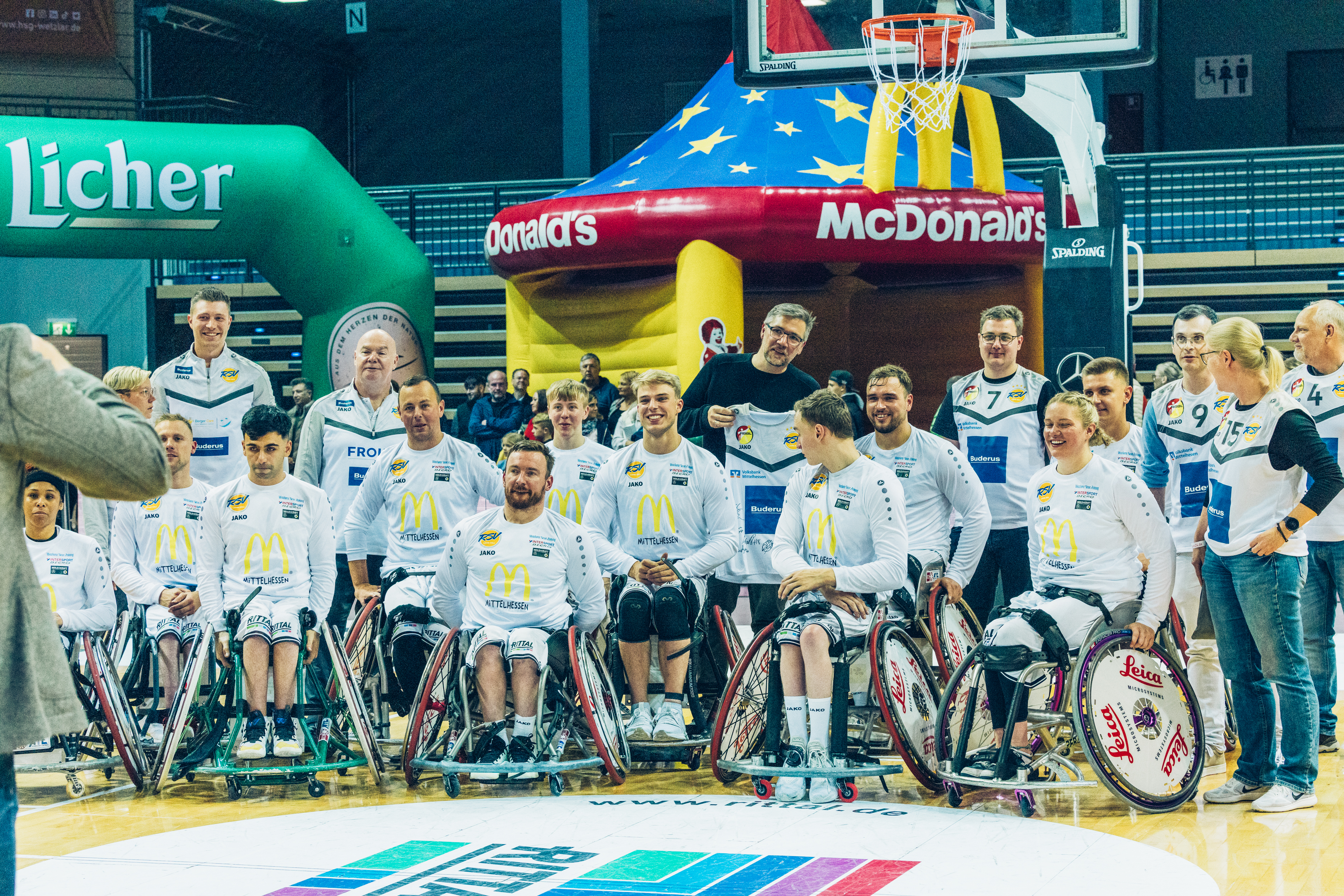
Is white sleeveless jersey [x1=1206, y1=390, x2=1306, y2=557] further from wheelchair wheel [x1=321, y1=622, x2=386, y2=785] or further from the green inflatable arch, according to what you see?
the green inflatable arch

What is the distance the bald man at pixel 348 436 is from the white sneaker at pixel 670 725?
171 centimetres

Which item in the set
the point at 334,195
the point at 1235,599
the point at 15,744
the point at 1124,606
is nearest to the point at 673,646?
the point at 1124,606

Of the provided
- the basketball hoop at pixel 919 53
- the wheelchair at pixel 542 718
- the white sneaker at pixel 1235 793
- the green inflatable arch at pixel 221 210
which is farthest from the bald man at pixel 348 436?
the green inflatable arch at pixel 221 210

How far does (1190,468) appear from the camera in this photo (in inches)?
239

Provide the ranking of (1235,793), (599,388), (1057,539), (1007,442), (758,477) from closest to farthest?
(1235,793)
(1057,539)
(1007,442)
(758,477)
(599,388)

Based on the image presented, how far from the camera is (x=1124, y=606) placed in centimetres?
516

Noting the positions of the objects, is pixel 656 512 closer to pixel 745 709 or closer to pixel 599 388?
pixel 745 709

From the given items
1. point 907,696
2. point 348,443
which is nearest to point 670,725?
point 907,696

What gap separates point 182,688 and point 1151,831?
3507 mm

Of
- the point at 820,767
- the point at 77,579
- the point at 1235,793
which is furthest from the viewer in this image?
the point at 77,579

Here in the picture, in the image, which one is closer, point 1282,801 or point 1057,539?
point 1282,801

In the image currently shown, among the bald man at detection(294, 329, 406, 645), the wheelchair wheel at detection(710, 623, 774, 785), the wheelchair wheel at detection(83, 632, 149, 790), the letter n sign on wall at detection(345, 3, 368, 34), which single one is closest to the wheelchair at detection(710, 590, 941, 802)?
the wheelchair wheel at detection(710, 623, 774, 785)

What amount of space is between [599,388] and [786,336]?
15.0 ft

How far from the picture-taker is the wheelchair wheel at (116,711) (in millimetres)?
5674
